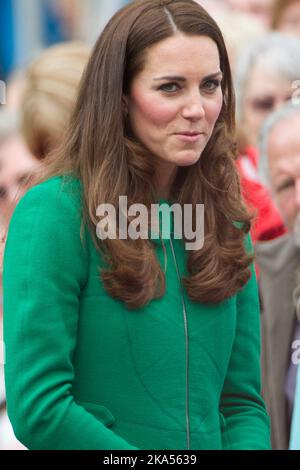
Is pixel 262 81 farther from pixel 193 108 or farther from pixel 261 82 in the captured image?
pixel 193 108

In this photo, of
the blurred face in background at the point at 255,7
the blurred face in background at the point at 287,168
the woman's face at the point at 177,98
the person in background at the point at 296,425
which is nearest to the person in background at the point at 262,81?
the blurred face in background at the point at 287,168

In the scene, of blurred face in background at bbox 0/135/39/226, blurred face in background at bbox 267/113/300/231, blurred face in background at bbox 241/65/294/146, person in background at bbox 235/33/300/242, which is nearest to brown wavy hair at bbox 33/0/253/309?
blurred face in background at bbox 267/113/300/231

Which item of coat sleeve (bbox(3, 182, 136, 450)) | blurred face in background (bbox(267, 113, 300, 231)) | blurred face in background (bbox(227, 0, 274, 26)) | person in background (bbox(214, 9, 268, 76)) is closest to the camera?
coat sleeve (bbox(3, 182, 136, 450))

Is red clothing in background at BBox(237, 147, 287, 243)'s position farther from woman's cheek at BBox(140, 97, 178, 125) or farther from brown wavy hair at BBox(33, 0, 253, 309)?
woman's cheek at BBox(140, 97, 178, 125)

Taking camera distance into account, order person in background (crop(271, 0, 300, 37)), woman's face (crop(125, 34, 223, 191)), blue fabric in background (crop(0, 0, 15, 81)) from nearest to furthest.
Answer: woman's face (crop(125, 34, 223, 191)) → person in background (crop(271, 0, 300, 37)) → blue fabric in background (crop(0, 0, 15, 81))

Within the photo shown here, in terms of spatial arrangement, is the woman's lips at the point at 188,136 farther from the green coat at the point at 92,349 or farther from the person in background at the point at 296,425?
the person in background at the point at 296,425

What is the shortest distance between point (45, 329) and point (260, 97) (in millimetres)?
2356

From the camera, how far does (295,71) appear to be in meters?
4.00

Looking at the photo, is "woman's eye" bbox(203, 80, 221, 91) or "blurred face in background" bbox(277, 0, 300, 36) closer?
"woman's eye" bbox(203, 80, 221, 91)

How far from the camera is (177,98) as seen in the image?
2035 mm

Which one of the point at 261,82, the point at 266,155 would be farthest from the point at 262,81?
the point at 266,155

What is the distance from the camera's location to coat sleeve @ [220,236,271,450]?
2.19 metres

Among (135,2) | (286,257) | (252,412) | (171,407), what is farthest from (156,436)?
(286,257)
